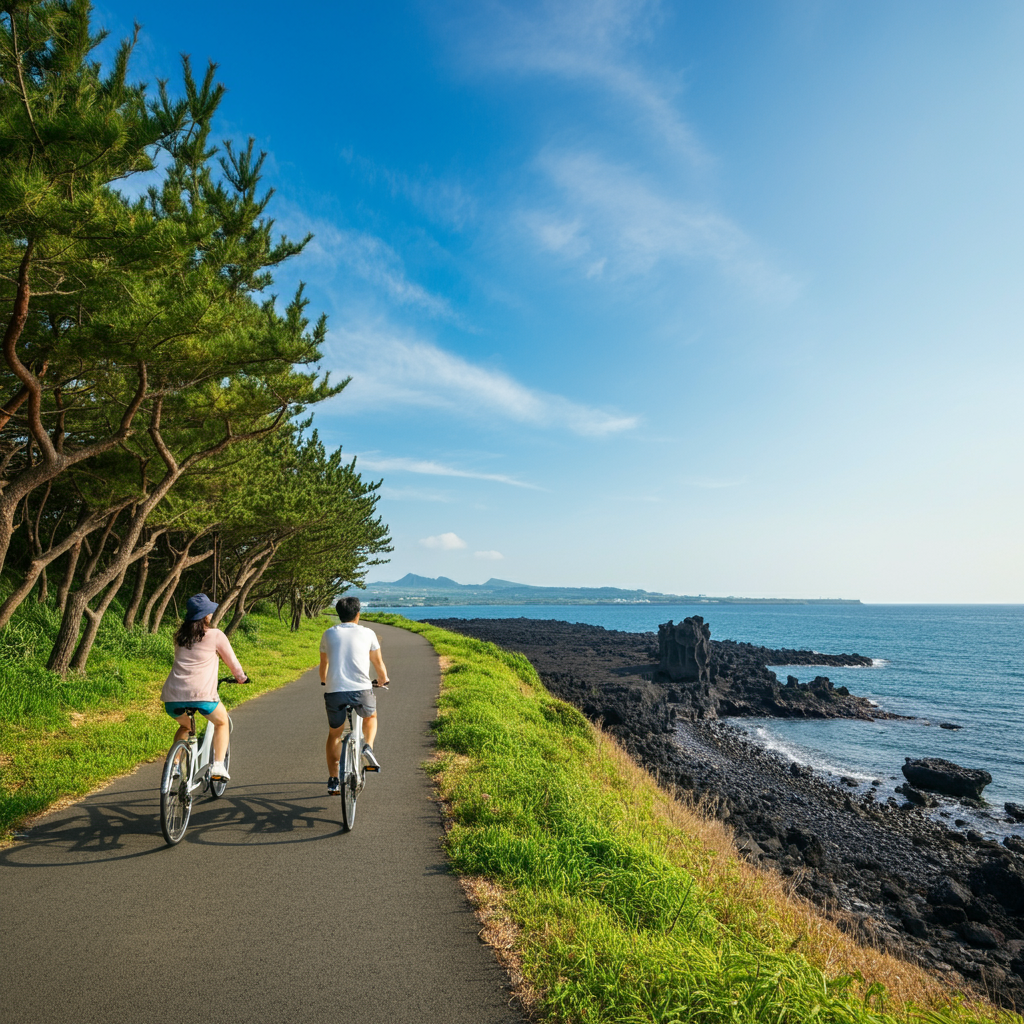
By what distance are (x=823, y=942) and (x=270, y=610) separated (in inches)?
1514

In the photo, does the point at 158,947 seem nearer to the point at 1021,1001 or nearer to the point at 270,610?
the point at 1021,1001

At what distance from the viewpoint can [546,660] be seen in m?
42.9

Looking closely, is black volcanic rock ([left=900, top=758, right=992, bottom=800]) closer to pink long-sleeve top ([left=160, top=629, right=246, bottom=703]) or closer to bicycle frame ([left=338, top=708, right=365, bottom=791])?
bicycle frame ([left=338, top=708, right=365, bottom=791])

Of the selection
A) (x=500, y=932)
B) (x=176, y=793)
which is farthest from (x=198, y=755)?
(x=500, y=932)

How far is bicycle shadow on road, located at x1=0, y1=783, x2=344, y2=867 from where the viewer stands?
16.8ft

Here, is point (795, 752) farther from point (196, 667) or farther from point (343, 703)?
point (196, 667)

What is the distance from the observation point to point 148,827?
226 inches

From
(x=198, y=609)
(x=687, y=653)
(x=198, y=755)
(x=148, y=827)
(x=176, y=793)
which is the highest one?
(x=198, y=609)

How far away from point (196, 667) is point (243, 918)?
2315 mm

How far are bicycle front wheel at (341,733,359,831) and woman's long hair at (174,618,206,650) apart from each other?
5.59ft

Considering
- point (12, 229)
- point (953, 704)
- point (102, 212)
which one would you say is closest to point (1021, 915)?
point (102, 212)

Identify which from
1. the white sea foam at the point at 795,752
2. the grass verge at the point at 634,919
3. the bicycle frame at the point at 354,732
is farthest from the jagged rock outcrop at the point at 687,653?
the bicycle frame at the point at 354,732

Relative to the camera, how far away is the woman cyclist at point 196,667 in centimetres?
555

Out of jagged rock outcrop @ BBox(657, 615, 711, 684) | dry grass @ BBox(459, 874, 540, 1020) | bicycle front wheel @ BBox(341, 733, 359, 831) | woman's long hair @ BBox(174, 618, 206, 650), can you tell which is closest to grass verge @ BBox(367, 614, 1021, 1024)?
dry grass @ BBox(459, 874, 540, 1020)
